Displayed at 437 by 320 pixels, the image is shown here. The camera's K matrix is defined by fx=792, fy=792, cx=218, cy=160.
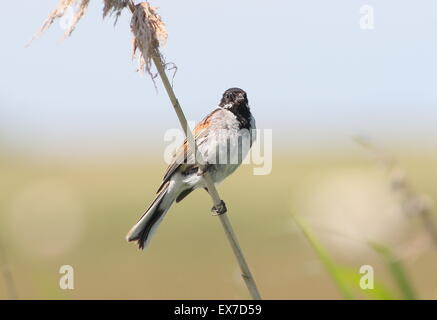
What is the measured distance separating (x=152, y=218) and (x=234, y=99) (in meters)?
0.75

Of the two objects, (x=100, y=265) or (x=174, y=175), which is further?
(x=100, y=265)

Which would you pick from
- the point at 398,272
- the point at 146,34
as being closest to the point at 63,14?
the point at 146,34

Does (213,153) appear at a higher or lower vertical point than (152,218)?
higher

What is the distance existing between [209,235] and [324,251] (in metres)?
15.9

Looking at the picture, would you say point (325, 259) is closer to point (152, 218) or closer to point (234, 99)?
point (152, 218)

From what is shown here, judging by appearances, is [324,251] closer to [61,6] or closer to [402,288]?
[402,288]

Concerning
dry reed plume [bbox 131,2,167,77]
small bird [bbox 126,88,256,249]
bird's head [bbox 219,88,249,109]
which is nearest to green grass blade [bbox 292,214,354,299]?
dry reed plume [bbox 131,2,167,77]

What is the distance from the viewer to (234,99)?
11.4ft

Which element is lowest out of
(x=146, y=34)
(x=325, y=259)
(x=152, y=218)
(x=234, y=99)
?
(x=152, y=218)

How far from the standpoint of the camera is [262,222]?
16.9 meters

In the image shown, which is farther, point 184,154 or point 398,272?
point 184,154

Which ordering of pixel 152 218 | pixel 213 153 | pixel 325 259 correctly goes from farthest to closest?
1. pixel 213 153
2. pixel 152 218
3. pixel 325 259

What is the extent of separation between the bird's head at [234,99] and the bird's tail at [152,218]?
47 cm
